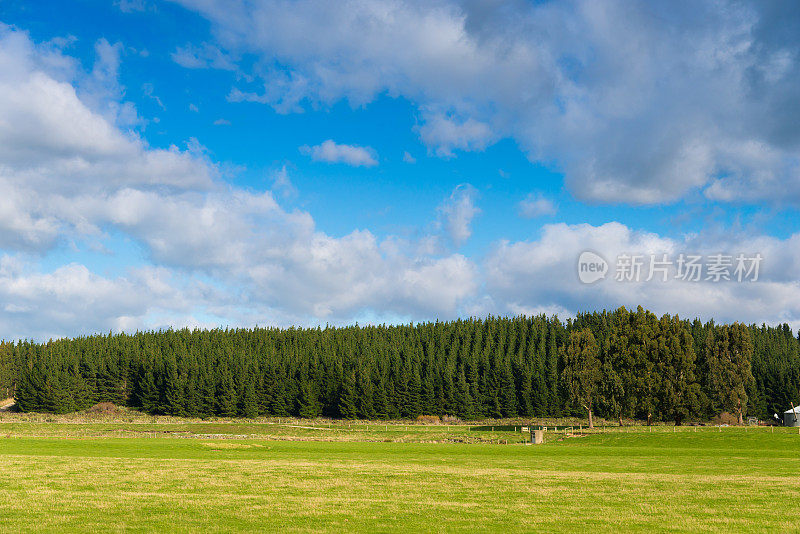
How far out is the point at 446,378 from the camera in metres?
156

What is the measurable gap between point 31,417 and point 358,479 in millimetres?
138504

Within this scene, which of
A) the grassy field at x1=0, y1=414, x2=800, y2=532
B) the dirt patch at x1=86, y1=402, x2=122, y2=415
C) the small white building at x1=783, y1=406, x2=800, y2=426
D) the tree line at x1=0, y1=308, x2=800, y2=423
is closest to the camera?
the grassy field at x1=0, y1=414, x2=800, y2=532

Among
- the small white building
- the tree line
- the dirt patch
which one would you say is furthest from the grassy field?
the dirt patch

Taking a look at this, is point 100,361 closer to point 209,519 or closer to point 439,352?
point 439,352

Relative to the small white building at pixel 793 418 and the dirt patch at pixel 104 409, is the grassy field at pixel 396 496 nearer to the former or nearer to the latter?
the small white building at pixel 793 418

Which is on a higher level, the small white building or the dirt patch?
the small white building

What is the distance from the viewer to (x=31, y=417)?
145 m

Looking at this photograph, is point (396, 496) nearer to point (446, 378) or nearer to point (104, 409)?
point (446, 378)

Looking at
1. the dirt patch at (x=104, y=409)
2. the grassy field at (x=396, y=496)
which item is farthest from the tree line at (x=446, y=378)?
the grassy field at (x=396, y=496)

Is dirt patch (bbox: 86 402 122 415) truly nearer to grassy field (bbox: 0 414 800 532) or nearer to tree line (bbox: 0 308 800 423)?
tree line (bbox: 0 308 800 423)

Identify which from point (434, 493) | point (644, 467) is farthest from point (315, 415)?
point (434, 493)

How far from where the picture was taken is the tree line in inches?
3637

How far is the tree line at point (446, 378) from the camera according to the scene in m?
92.4

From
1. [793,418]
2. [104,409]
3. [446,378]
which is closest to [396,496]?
[793,418]
